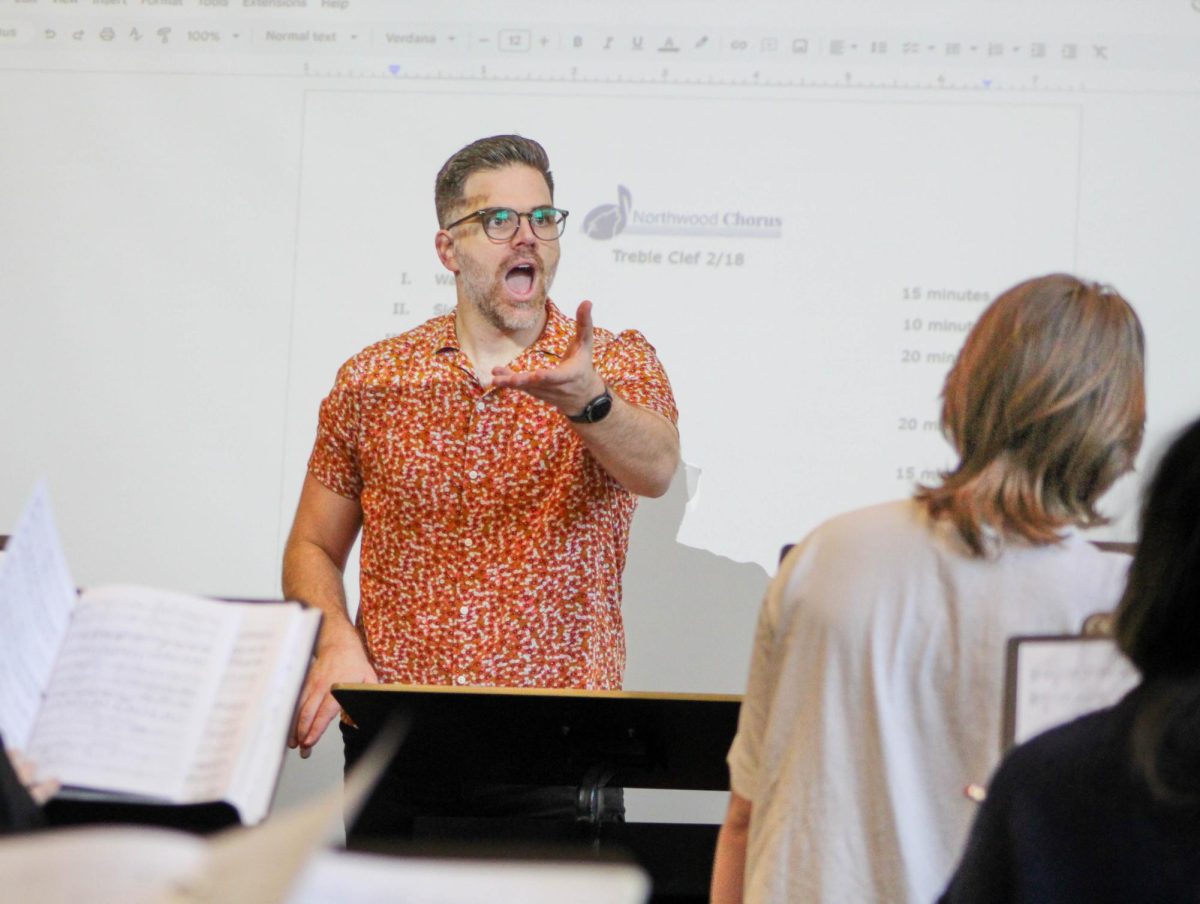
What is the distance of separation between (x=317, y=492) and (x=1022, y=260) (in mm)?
1488

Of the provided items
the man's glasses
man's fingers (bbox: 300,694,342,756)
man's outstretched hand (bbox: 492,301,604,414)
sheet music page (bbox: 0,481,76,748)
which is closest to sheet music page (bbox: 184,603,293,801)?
sheet music page (bbox: 0,481,76,748)

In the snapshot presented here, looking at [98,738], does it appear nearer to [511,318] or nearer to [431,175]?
[511,318]

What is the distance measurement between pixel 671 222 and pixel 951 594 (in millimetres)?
1751

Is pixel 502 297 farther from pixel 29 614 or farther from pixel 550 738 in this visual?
pixel 29 614

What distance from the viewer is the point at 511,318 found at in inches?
97.8

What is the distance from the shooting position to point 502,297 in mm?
2494

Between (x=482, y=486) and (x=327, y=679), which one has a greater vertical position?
(x=482, y=486)

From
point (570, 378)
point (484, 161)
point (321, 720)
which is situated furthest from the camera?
point (484, 161)

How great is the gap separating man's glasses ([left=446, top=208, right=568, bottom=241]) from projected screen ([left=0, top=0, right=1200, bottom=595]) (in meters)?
0.50

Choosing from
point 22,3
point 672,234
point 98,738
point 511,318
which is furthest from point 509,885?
point 22,3

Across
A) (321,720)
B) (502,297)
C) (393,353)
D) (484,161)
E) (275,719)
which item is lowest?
(321,720)

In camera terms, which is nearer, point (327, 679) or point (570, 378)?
point (570, 378)

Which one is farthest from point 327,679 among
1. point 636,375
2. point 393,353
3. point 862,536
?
point 862,536

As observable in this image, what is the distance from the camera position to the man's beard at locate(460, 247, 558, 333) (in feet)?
8.16
